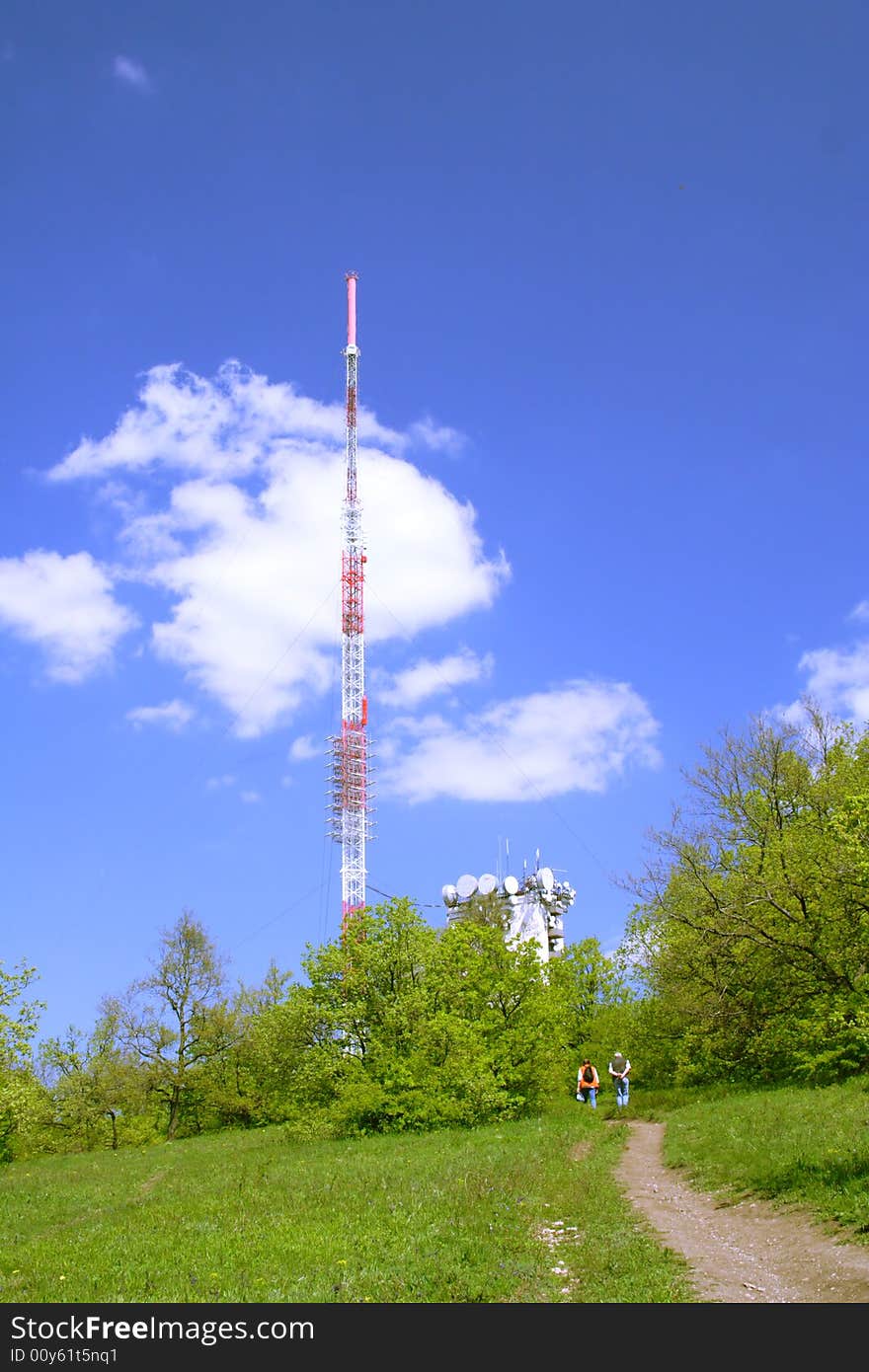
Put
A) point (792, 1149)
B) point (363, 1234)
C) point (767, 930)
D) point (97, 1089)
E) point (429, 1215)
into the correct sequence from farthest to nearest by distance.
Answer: point (97, 1089) → point (767, 930) → point (792, 1149) → point (429, 1215) → point (363, 1234)

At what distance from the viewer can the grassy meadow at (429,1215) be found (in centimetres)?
1127

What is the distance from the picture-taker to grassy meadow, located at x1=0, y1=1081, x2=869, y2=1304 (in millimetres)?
11273

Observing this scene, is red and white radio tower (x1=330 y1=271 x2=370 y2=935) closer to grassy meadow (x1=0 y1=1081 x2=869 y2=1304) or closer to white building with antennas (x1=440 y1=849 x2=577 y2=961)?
white building with antennas (x1=440 y1=849 x2=577 y2=961)

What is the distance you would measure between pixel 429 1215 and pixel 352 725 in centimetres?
4962

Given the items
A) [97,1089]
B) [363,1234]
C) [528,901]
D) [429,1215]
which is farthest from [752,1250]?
[528,901]

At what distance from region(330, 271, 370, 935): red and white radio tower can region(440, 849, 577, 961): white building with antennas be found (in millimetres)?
20035

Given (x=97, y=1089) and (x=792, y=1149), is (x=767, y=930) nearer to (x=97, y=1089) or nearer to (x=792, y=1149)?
(x=792, y=1149)

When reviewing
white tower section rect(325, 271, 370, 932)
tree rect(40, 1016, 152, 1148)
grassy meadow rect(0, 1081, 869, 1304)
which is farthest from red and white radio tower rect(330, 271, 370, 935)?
grassy meadow rect(0, 1081, 869, 1304)

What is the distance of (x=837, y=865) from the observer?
2628 centimetres

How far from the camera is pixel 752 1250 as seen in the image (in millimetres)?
12836

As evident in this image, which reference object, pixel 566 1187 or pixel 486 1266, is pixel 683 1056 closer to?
pixel 566 1187

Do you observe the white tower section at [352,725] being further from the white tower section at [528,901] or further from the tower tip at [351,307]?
the white tower section at [528,901]

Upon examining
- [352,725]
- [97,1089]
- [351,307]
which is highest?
[351,307]

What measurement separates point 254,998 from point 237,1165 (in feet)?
109
